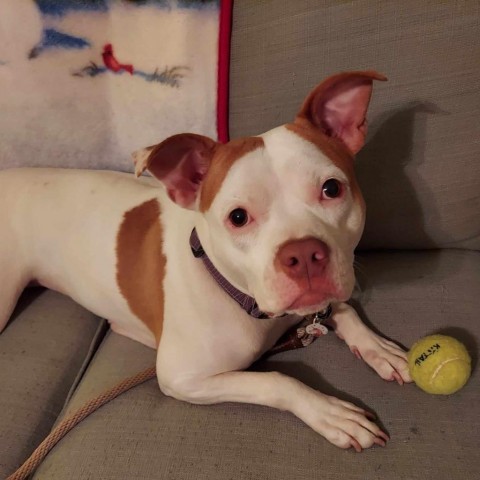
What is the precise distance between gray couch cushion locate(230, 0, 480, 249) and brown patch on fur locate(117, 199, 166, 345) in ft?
1.38

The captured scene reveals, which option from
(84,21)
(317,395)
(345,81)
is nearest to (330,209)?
(345,81)

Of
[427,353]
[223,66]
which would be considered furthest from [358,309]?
[223,66]

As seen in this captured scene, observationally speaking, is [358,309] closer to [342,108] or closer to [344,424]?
→ [344,424]

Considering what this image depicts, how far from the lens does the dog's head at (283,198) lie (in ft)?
3.52

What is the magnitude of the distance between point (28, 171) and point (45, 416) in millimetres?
853

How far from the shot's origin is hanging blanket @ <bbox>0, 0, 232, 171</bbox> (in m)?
1.66

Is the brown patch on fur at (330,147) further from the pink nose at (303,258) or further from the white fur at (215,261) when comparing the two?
the pink nose at (303,258)

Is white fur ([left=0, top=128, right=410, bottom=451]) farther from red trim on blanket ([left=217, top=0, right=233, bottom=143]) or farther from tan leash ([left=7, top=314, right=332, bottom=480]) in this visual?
red trim on blanket ([left=217, top=0, right=233, bottom=143])

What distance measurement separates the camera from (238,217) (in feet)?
3.75

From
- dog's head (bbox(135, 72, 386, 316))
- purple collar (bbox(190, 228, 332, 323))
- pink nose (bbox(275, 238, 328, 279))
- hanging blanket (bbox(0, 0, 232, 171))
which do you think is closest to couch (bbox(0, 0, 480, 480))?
hanging blanket (bbox(0, 0, 232, 171))

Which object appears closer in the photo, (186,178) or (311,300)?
(311,300)

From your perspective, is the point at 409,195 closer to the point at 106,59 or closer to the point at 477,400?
the point at 477,400

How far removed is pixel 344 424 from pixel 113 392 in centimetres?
60

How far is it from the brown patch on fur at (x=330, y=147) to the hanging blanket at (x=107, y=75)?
51 centimetres
